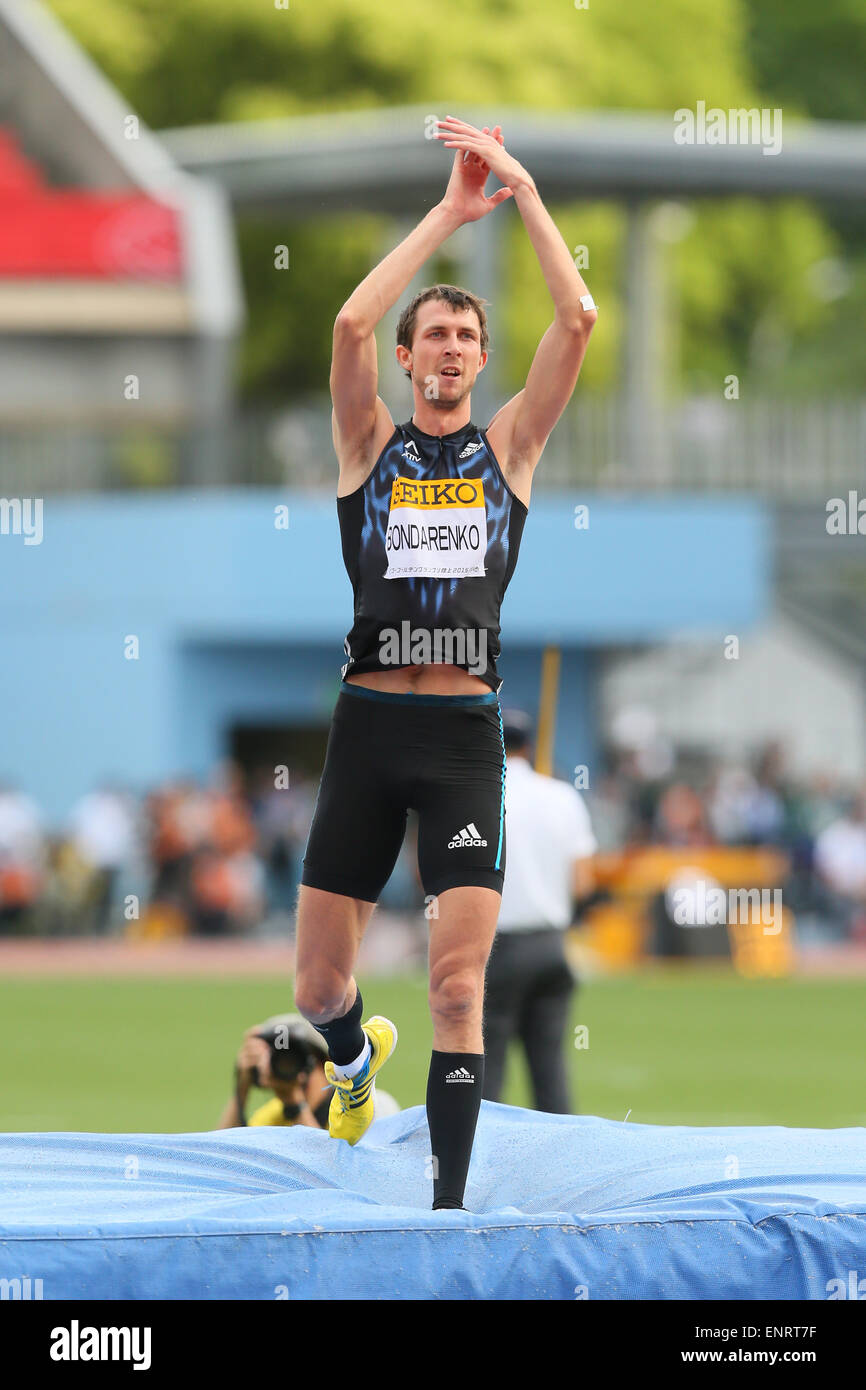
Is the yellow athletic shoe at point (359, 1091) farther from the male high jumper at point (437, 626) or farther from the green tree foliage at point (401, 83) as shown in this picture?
the green tree foliage at point (401, 83)

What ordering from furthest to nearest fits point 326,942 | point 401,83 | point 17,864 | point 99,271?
point 401,83 → point 99,271 → point 17,864 → point 326,942

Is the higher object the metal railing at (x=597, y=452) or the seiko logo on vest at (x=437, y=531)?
the metal railing at (x=597, y=452)

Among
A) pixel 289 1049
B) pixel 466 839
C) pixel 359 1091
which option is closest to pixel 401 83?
pixel 289 1049

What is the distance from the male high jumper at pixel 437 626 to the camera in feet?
18.1

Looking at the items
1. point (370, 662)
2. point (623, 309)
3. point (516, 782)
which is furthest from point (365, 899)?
point (623, 309)

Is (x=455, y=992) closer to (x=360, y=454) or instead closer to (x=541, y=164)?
(x=360, y=454)

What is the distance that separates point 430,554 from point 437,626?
20cm

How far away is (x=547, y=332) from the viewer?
219 inches

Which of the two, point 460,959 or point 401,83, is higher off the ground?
point 401,83

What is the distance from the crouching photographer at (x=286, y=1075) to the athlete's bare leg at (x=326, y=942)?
1077mm

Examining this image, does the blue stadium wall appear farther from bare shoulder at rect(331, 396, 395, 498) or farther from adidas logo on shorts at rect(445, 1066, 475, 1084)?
adidas logo on shorts at rect(445, 1066, 475, 1084)

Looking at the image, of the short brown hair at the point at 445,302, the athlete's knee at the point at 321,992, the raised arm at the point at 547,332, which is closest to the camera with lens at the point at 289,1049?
the athlete's knee at the point at 321,992

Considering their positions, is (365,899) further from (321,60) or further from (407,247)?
(321,60)
